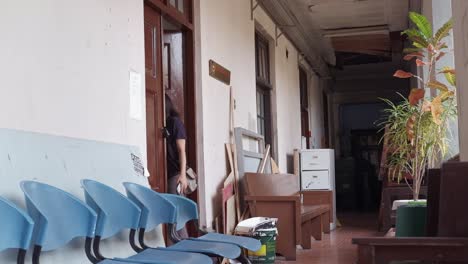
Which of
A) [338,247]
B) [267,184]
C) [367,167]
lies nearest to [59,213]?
[267,184]

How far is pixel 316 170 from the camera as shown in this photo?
31.8 ft

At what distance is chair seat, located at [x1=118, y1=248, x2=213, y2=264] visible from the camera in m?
2.59

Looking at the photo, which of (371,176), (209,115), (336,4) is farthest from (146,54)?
(371,176)

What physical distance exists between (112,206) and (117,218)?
7cm

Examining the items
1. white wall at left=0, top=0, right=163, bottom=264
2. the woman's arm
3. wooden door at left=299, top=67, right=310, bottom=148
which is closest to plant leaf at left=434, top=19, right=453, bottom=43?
the woman's arm

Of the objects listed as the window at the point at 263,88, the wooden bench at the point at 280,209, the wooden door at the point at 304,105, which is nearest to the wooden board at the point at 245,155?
the wooden bench at the point at 280,209

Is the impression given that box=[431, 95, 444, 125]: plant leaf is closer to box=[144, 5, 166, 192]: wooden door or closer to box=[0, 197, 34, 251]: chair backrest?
box=[144, 5, 166, 192]: wooden door

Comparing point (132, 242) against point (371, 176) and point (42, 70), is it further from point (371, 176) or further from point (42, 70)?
point (371, 176)

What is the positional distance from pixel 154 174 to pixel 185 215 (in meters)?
1.06

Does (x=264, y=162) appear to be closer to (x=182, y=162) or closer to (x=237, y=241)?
(x=182, y=162)

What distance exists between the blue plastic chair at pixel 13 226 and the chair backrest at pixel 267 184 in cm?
430

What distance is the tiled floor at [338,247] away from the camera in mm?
5973

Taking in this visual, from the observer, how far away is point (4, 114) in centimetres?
264

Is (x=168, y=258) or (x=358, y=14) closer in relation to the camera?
(x=168, y=258)
